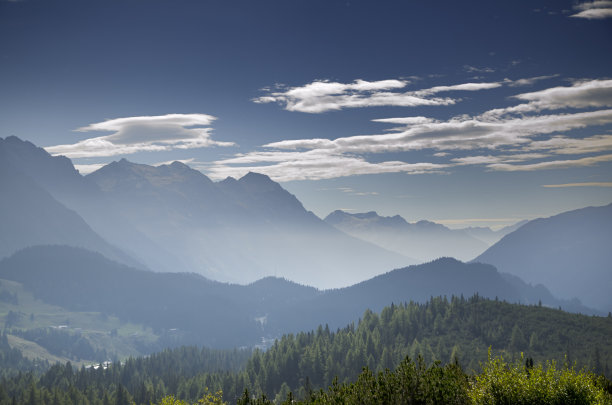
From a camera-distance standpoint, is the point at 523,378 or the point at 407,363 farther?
the point at 407,363

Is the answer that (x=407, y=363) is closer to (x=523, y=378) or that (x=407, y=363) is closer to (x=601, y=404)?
(x=523, y=378)

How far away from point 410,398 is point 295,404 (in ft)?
51.0

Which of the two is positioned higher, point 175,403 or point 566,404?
point 566,404

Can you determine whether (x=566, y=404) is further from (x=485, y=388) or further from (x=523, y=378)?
(x=485, y=388)

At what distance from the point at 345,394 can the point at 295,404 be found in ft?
23.2

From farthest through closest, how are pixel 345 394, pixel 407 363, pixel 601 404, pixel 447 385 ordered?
1. pixel 407 363
2. pixel 345 394
3. pixel 447 385
4. pixel 601 404

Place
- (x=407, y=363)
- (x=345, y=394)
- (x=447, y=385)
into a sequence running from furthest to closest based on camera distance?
(x=407, y=363)
(x=345, y=394)
(x=447, y=385)

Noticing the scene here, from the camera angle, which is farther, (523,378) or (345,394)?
(345,394)

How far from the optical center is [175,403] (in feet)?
252

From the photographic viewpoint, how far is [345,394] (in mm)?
68438

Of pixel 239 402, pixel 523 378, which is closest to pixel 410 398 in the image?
pixel 523 378

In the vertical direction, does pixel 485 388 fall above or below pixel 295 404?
above

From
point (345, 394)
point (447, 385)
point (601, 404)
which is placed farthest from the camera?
point (345, 394)

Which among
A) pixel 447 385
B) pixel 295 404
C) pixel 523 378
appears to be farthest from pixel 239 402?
pixel 523 378
